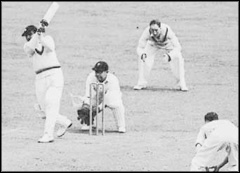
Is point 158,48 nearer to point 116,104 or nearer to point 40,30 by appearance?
point 116,104

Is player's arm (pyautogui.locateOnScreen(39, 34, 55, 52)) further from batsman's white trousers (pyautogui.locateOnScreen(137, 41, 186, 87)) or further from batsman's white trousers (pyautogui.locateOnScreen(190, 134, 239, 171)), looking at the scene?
batsman's white trousers (pyautogui.locateOnScreen(137, 41, 186, 87))

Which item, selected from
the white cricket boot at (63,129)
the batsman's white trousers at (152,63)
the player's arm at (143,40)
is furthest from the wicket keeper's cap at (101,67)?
the batsman's white trousers at (152,63)

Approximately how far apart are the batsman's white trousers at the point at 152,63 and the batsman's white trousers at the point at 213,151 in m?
8.40

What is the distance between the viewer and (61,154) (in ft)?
49.2

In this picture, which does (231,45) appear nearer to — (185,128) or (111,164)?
(185,128)

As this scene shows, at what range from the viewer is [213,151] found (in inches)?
519

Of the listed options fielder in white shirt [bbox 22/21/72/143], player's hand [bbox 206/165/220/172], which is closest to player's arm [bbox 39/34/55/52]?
fielder in white shirt [bbox 22/21/72/143]

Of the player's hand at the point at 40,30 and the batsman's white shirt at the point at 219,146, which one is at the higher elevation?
the player's hand at the point at 40,30

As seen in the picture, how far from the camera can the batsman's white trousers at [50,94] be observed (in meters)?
16.0

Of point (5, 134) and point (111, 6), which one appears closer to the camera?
point (5, 134)

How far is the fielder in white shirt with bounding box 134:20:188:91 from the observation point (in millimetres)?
21156

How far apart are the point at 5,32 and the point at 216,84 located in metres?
8.81

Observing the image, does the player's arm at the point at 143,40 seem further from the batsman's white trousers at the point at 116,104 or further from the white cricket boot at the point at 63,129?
the white cricket boot at the point at 63,129

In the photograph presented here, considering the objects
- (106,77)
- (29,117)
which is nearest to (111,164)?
(106,77)
